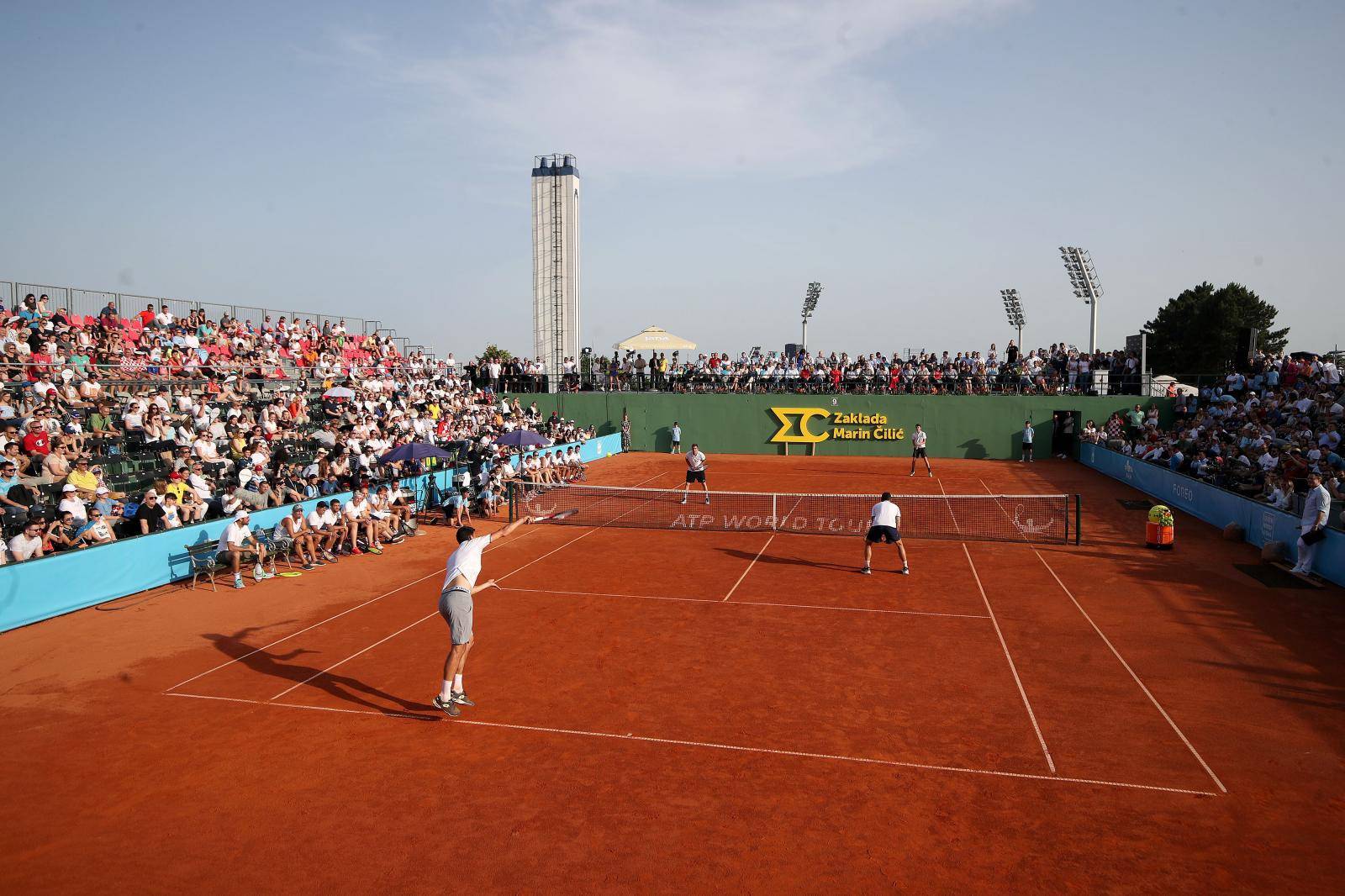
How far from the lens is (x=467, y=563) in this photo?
8578 millimetres

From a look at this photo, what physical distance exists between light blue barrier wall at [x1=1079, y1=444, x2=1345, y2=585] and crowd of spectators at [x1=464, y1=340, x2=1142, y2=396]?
743 centimetres

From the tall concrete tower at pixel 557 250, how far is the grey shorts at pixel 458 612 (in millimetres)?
43980

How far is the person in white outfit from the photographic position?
13.7m

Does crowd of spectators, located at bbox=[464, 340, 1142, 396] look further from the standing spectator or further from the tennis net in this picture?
the standing spectator

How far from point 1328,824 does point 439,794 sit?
725cm

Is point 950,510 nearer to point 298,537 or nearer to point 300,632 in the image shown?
point 298,537

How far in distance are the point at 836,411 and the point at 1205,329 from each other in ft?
153

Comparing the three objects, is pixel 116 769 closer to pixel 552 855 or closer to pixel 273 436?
pixel 552 855

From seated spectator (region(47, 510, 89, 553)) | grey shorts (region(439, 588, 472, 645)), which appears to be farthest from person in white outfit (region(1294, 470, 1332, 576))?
seated spectator (region(47, 510, 89, 553))

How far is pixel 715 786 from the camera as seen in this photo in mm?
7086

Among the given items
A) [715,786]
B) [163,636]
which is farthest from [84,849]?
[163,636]

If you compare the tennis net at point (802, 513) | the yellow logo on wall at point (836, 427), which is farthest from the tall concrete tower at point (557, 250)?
the tennis net at point (802, 513)

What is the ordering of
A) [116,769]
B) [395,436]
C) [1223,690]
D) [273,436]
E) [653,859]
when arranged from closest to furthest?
1. [653,859]
2. [116,769]
3. [1223,690]
4. [273,436]
5. [395,436]

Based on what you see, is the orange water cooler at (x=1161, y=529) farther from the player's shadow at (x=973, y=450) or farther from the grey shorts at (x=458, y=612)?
the player's shadow at (x=973, y=450)
